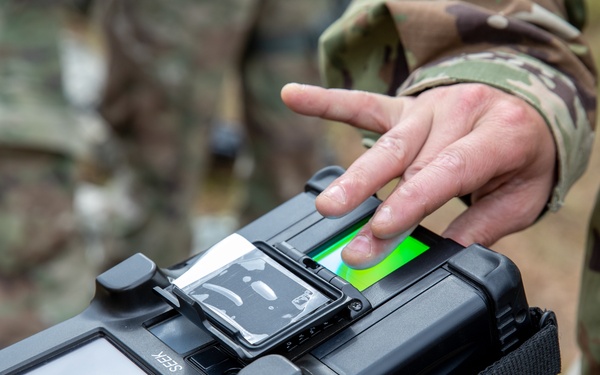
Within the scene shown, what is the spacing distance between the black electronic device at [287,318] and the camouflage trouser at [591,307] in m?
0.53

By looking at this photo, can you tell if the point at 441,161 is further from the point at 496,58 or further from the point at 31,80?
the point at 31,80

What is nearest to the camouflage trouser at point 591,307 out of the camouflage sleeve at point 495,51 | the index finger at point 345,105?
the camouflage sleeve at point 495,51

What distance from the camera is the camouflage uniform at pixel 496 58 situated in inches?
45.1

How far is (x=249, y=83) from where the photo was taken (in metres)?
2.81

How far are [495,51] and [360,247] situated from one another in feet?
1.52

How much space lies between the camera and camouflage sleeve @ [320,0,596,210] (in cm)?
114

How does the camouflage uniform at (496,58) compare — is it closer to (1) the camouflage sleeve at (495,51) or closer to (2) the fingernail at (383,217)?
(1) the camouflage sleeve at (495,51)

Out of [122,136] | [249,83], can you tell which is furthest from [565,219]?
[122,136]

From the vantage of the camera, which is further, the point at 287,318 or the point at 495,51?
the point at 495,51

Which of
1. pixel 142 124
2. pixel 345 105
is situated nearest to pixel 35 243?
pixel 142 124

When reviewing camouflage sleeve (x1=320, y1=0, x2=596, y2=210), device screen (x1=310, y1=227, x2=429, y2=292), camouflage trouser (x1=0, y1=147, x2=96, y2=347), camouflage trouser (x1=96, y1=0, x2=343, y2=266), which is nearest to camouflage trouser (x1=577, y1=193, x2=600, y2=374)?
camouflage sleeve (x1=320, y1=0, x2=596, y2=210)

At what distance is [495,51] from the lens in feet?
3.93

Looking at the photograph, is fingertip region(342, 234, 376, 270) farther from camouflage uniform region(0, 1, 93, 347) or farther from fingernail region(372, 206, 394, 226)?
camouflage uniform region(0, 1, 93, 347)

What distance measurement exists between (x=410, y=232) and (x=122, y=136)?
195 cm
